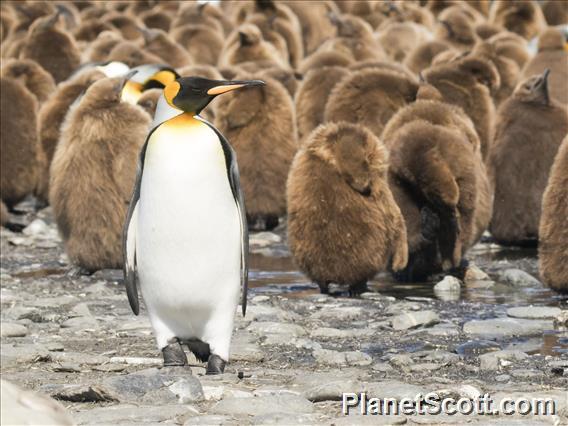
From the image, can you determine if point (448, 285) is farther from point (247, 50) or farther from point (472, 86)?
point (247, 50)

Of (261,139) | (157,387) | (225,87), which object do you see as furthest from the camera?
(261,139)

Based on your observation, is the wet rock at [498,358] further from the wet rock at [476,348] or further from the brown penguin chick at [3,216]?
the brown penguin chick at [3,216]

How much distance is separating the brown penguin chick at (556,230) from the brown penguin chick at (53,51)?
9216mm

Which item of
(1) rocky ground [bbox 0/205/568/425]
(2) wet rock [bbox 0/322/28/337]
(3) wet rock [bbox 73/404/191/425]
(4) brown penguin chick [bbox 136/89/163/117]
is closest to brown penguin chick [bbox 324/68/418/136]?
(4) brown penguin chick [bbox 136/89/163/117]

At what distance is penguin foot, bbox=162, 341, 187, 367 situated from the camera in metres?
5.21

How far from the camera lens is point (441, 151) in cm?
750

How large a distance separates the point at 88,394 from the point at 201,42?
14914 mm

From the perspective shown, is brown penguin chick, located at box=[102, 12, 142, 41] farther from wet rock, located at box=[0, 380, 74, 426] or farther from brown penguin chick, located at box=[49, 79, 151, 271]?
wet rock, located at box=[0, 380, 74, 426]

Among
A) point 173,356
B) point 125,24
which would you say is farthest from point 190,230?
point 125,24

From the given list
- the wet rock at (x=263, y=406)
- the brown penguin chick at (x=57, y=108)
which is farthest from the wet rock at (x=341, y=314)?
the brown penguin chick at (x=57, y=108)

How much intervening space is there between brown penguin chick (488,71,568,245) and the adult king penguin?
3852mm

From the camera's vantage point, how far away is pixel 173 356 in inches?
206

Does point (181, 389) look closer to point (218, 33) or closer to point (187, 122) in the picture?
point (187, 122)

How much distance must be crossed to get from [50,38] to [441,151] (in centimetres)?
897
